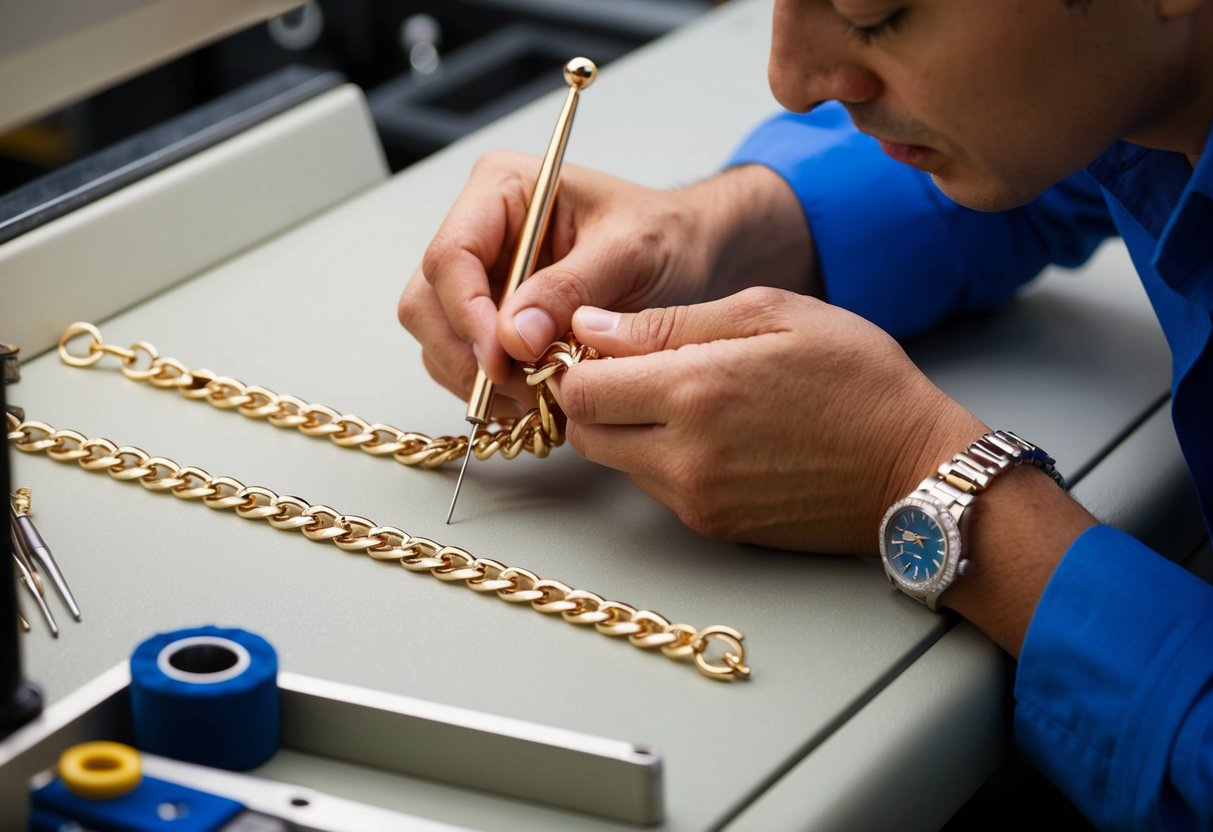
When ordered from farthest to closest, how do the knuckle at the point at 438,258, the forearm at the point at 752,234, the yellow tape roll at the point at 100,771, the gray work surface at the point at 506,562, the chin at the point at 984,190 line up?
the forearm at the point at 752,234, the knuckle at the point at 438,258, the chin at the point at 984,190, the gray work surface at the point at 506,562, the yellow tape roll at the point at 100,771

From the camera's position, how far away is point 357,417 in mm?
947

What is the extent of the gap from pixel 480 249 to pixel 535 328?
10 centimetres

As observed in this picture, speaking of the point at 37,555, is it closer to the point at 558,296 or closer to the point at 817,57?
the point at 558,296

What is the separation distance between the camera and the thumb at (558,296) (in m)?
0.87

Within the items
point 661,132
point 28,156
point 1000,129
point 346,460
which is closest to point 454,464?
point 346,460

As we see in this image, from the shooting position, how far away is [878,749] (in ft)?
2.29

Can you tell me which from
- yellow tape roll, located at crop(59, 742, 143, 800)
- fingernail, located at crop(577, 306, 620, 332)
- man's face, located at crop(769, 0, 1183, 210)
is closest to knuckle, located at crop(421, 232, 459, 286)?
fingernail, located at crop(577, 306, 620, 332)

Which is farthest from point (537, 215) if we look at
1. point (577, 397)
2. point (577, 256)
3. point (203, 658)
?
point (203, 658)

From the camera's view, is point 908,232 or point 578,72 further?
point 908,232

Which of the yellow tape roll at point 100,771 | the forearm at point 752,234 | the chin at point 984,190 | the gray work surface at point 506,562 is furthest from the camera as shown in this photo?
the forearm at point 752,234

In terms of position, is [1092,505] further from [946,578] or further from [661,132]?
[661,132]

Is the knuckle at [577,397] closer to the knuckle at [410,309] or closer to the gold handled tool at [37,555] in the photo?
the knuckle at [410,309]

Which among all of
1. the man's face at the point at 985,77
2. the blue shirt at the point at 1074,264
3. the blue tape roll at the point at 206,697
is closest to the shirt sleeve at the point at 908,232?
the blue shirt at the point at 1074,264

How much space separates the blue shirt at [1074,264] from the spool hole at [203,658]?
15.5 inches
